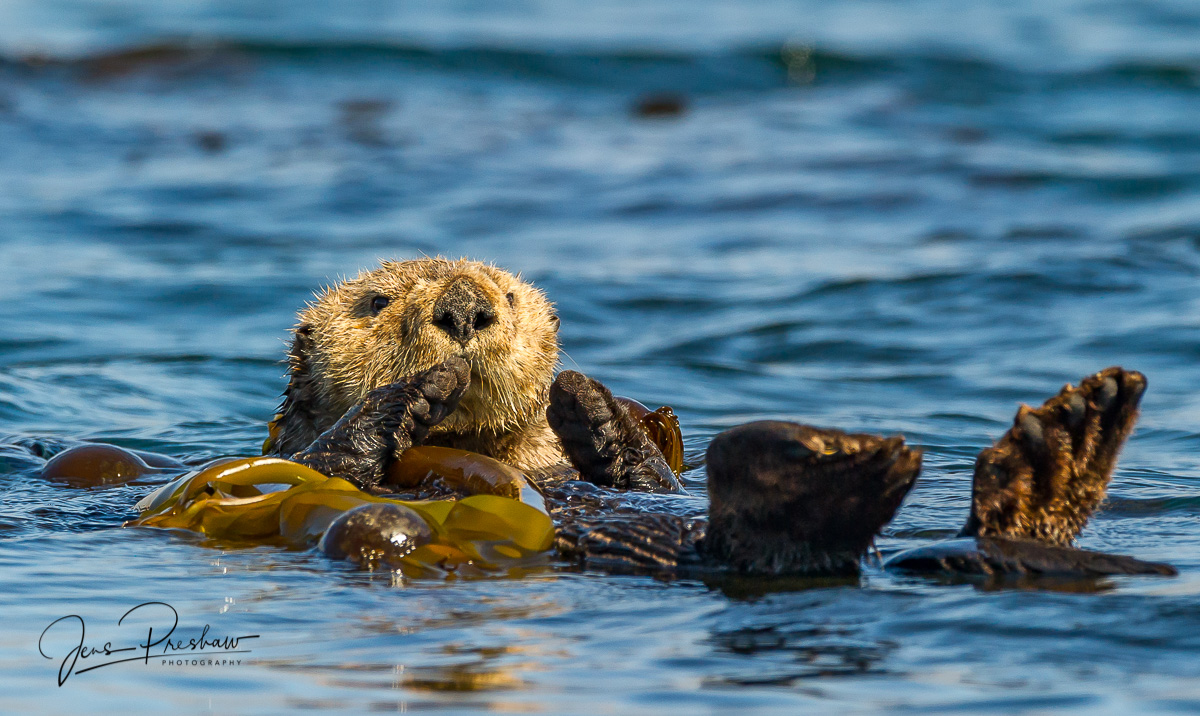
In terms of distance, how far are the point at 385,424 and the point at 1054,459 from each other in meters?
1.85

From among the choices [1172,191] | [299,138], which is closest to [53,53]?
[299,138]

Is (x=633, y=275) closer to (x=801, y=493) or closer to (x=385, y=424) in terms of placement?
(x=385, y=424)

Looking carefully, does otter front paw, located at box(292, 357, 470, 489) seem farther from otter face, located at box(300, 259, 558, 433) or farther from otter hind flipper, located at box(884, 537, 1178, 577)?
otter hind flipper, located at box(884, 537, 1178, 577)

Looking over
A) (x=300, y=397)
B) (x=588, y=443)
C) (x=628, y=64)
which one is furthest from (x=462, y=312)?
(x=628, y=64)

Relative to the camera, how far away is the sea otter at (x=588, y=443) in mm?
3273

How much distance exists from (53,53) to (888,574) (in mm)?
18160

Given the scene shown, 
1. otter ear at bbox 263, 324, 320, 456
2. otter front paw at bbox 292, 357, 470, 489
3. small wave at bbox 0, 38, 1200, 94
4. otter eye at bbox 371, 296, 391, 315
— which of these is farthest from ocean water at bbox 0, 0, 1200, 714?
otter eye at bbox 371, 296, 391, 315

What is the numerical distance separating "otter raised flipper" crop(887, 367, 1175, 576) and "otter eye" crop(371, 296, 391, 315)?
6.05ft

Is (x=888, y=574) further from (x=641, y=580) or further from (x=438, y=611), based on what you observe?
(x=438, y=611)

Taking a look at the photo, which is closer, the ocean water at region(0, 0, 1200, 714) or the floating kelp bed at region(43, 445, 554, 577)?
the ocean water at region(0, 0, 1200, 714)

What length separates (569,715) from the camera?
2.56 meters

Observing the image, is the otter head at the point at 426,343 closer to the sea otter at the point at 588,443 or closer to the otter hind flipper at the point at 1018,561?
the sea otter at the point at 588,443

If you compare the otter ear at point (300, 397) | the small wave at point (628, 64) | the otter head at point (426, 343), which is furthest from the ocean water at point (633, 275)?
the otter head at point (426, 343)

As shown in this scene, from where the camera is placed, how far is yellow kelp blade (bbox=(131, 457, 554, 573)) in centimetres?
371
